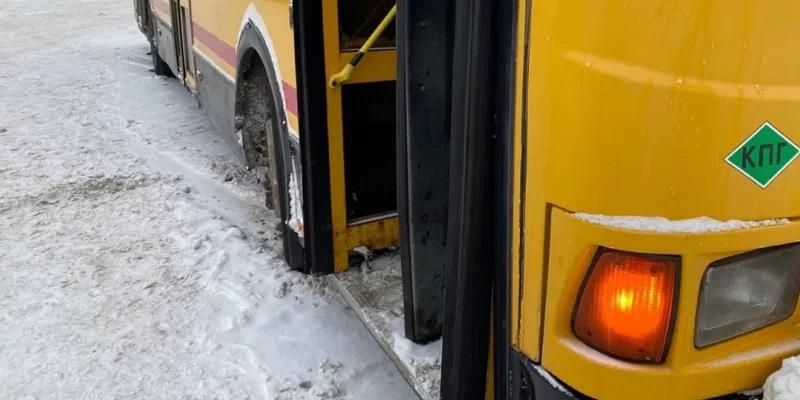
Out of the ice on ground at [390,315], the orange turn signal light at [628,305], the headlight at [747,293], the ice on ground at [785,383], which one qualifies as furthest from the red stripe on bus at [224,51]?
the ice on ground at [785,383]

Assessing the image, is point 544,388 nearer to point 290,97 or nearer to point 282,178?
point 290,97

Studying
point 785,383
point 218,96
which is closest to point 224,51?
point 218,96

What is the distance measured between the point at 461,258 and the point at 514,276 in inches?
7.1

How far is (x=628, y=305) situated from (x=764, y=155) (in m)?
0.39

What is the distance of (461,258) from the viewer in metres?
1.81

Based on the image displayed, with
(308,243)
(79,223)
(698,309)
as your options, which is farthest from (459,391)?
(79,223)

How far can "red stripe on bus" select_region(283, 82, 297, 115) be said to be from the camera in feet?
10.3

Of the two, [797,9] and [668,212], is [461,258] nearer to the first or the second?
[668,212]

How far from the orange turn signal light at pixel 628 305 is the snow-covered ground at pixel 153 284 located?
5.21ft

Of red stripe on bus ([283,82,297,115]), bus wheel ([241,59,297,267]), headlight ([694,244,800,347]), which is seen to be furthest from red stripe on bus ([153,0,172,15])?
headlight ([694,244,800,347])

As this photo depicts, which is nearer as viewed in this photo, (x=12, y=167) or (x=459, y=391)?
(x=459, y=391)

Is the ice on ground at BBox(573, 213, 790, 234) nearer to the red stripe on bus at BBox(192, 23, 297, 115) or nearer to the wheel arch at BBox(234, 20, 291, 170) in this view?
the red stripe on bus at BBox(192, 23, 297, 115)

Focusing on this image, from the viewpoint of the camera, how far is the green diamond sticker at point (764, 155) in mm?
1382

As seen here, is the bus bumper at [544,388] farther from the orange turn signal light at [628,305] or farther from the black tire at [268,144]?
the black tire at [268,144]
